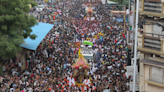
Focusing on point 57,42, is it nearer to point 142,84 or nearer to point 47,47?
point 47,47

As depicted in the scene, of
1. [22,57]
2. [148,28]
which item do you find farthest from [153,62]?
[22,57]

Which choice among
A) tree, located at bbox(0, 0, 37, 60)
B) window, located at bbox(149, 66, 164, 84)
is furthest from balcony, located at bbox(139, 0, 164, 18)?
tree, located at bbox(0, 0, 37, 60)

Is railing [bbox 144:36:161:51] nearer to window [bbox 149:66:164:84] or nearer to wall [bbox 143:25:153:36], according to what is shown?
wall [bbox 143:25:153:36]

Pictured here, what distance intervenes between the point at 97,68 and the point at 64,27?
1279 centimetres

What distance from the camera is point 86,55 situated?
21703 mm

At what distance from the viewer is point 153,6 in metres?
13.8

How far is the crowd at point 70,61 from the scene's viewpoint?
18.1 meters

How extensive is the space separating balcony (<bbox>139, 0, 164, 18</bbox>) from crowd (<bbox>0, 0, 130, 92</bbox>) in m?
6.35

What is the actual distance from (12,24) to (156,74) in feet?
39.8

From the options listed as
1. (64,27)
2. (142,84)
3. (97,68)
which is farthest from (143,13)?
(64,27)

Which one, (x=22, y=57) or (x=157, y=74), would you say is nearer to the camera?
(x=157, y=74)

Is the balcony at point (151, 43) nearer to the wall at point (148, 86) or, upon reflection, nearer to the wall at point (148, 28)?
the wall at point (148, 28)

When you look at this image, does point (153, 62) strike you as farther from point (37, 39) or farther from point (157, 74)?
point (37, 39)

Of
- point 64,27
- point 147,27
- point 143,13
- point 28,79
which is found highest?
point 143,13
